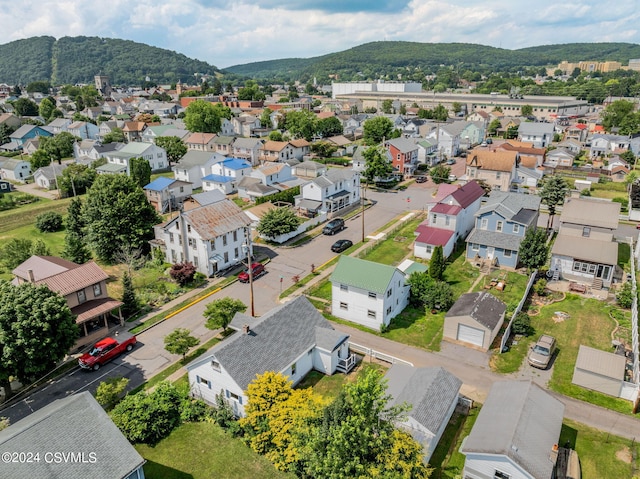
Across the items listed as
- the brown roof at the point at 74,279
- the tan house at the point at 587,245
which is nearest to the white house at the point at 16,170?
the brown roof at the point at 74,279

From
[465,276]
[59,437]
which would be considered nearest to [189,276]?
[59,437]

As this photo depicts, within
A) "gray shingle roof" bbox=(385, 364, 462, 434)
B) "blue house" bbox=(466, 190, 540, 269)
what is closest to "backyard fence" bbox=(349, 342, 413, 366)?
"gray shingle roof" bbox=(385, 364, 462, 434)

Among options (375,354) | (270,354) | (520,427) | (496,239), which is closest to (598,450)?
(520,427)

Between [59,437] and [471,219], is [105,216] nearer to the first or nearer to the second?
[59,437]

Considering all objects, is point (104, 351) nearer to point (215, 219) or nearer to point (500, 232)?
point (215, 219)

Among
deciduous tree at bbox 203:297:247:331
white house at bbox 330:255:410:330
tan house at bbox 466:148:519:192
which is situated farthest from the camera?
tan house at bbox 466:148:519:192

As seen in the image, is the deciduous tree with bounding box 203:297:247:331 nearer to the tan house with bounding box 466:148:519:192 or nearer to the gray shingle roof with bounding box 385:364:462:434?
the gray shingle roof with bounding box 385:364:462:434
